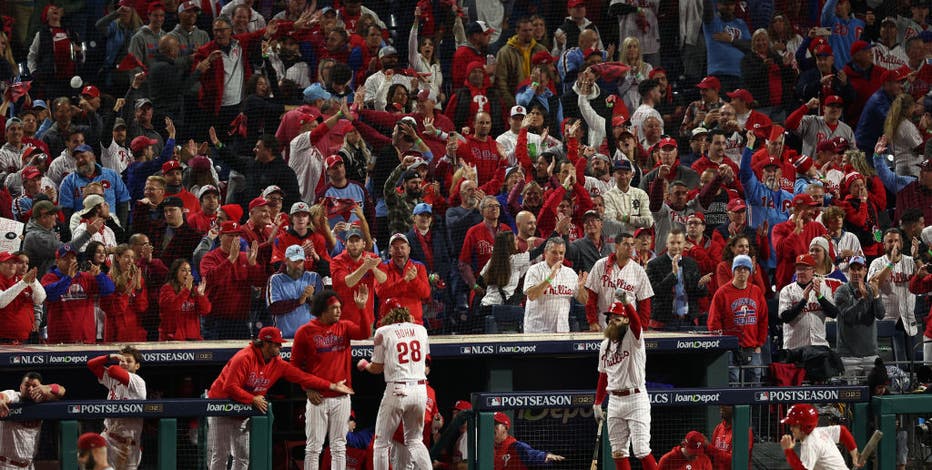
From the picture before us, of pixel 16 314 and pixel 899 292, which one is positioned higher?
pixel 899 292

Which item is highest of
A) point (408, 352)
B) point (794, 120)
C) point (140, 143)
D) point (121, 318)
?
point (794, 120)

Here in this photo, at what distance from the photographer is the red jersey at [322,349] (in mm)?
10047

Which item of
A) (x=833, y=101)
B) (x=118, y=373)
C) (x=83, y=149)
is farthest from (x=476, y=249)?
(x=833, y=101)

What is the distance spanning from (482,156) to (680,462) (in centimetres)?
552

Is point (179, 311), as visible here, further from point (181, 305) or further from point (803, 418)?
point (803, 418)

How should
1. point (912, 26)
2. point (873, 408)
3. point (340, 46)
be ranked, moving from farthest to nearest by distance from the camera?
point (912, 26), point (340, 46), point (873, 408)

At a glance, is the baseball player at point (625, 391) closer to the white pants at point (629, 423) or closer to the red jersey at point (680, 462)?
the white pants at point (629, 423)

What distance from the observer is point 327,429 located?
10.1 metres

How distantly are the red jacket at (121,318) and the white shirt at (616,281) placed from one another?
13.0 feet

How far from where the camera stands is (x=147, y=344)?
38.2 ft

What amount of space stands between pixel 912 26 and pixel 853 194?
15.5 ft

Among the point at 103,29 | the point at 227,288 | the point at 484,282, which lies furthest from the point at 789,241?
the point at 103,29

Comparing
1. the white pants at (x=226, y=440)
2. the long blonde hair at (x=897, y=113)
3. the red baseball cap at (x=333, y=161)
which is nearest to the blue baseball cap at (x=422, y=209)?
the red baseball cap at (x=333, y=161)

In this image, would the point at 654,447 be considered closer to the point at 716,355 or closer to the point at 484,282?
the point at 716,355
